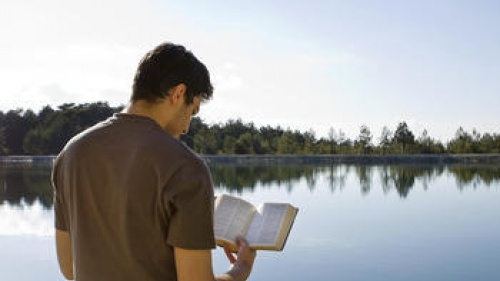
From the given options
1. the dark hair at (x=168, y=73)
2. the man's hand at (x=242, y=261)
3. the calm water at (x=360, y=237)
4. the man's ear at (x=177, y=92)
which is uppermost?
the dark hair at (x=168, y=73)

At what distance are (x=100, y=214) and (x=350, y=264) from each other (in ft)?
20.5

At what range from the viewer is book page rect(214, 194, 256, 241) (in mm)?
1332

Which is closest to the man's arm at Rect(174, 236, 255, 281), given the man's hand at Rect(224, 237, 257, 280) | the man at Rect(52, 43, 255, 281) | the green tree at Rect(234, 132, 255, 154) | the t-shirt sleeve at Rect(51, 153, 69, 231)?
the man at Rect(52, 43, 255, 281)

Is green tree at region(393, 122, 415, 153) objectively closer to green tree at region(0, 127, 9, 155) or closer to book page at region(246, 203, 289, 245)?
green tree at region(0, 127, 9, 155)

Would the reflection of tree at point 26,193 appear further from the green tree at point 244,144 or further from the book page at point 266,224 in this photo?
the green tree at point 244,144

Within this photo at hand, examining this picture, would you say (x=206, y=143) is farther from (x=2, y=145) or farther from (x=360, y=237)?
(x=360, y=237)

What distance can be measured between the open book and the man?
0.24 metres

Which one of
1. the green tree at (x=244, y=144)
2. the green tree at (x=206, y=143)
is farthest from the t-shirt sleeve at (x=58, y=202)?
the green tree at (x=206, y=143)

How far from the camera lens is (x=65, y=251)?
1.20 meters

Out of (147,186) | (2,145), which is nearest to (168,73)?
(147,186)

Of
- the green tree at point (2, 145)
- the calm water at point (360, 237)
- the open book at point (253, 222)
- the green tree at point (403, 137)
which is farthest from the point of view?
the green tree at point (2, 145)

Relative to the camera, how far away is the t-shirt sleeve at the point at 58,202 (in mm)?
1121

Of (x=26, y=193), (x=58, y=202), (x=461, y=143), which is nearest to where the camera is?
(x=58, y=202)

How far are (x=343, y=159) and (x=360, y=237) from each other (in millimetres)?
30890
